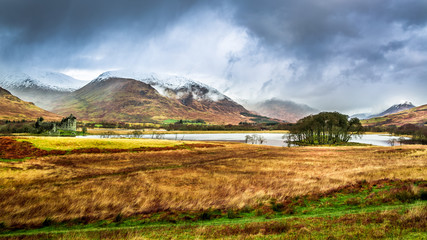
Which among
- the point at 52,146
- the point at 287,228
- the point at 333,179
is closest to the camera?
the point at 287,228

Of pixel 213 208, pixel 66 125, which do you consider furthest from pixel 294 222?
pixel 66 125

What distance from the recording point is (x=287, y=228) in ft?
33.6

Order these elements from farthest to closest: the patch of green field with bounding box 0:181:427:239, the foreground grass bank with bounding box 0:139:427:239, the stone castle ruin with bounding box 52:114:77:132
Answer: the stone castle ruin with bounding box 52:114:77:132 → the foreground grass bank with bounding box 0:139:427:239 → the patch of green field with bounding box 0:181:427:239

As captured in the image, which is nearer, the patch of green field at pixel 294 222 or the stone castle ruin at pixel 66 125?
the patch of green field at pixel 294 222

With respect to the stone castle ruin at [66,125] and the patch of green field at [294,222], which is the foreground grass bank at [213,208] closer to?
the patch of green field at [294,222]

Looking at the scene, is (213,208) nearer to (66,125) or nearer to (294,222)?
(294,222)

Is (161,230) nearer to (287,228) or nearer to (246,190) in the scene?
(287,228)

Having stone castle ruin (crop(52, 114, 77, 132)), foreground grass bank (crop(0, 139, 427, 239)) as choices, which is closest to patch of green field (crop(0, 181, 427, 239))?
foreground grass bank (crop(0, 139, 427, 239))

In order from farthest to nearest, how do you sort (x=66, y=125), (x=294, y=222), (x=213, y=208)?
(x=66, y=125)
(x=213, y=208)
(x=294, y=222)

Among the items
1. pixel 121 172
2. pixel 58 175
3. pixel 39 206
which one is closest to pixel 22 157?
pixel 58 175

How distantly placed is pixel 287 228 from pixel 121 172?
26.6 meters

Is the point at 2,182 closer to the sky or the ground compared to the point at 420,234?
closer to the ground

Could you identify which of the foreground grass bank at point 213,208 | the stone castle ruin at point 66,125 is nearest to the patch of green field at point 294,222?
the foreground grass bank at point 213,208

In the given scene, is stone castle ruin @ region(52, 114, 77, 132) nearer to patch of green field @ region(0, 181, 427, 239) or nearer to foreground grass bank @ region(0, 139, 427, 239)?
foreground grass bank @ region(0, 139, 427, 239)
